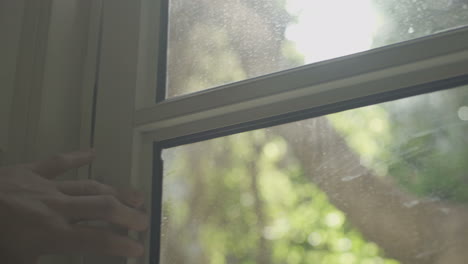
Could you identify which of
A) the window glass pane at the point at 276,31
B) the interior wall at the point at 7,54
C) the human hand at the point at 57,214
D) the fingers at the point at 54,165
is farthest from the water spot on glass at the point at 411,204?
the interior wall at the point at 7,54

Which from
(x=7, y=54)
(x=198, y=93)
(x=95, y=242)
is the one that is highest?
(x=7, y=54)

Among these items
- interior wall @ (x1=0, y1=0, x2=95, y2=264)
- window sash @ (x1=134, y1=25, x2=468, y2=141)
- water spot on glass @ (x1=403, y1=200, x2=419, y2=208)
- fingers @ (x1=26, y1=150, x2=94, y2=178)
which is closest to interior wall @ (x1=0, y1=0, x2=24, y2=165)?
interior wall @ (x1=0, y1=0, x2=95, y2=264)

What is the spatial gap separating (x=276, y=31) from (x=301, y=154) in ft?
0.70

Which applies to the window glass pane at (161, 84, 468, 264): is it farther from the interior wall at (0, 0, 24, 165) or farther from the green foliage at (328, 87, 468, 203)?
the interior wall at (0, 0, 24, 165)

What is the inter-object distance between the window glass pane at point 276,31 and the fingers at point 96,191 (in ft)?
0.63

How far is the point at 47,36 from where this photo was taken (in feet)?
2.81

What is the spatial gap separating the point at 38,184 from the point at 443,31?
61cm

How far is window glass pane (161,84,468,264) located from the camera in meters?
0.60

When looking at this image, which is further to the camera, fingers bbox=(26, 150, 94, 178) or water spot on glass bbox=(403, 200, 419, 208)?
fingers bbox=(26, 150, 94, 178)

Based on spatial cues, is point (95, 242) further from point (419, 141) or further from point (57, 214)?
point (419, 141)

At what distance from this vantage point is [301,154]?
0.71m

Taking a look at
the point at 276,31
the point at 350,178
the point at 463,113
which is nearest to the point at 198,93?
the point at 276,31

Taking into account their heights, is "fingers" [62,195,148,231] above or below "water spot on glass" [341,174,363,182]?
below

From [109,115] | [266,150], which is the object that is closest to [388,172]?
[266,150]
